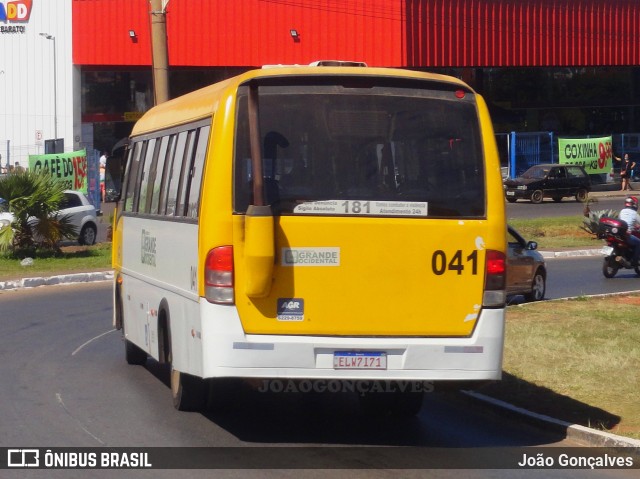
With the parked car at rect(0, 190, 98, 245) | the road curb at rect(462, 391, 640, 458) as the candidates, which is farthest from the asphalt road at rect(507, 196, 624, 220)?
the road curb at rect(462, 391, 640, 458)

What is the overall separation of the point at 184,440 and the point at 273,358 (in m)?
1.24

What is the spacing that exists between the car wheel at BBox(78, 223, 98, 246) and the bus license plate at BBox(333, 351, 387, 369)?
67.0 ft

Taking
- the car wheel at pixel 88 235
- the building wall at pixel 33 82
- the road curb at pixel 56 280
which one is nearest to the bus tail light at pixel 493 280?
the road curb at pixel 56 280

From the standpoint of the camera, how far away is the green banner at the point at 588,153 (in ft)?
167

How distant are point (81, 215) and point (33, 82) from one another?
22680mm

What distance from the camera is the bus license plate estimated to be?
8406 mm

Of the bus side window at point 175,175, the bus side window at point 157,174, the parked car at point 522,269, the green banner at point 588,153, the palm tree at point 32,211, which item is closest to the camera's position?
the bus side window at point 175,175

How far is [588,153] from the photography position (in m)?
51.8

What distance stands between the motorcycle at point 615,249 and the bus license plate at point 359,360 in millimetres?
15231

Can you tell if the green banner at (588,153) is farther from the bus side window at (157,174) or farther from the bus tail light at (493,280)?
the bus tail light at (493,280)

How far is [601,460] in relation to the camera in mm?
8547

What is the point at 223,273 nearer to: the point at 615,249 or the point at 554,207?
the point at 615,249

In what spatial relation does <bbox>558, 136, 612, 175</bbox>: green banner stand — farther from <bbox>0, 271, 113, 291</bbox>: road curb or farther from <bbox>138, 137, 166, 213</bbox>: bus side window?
<bbox>138, 137, 166, 213</bbox>: bus side window

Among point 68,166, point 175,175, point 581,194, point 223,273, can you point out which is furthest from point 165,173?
point 581,194
